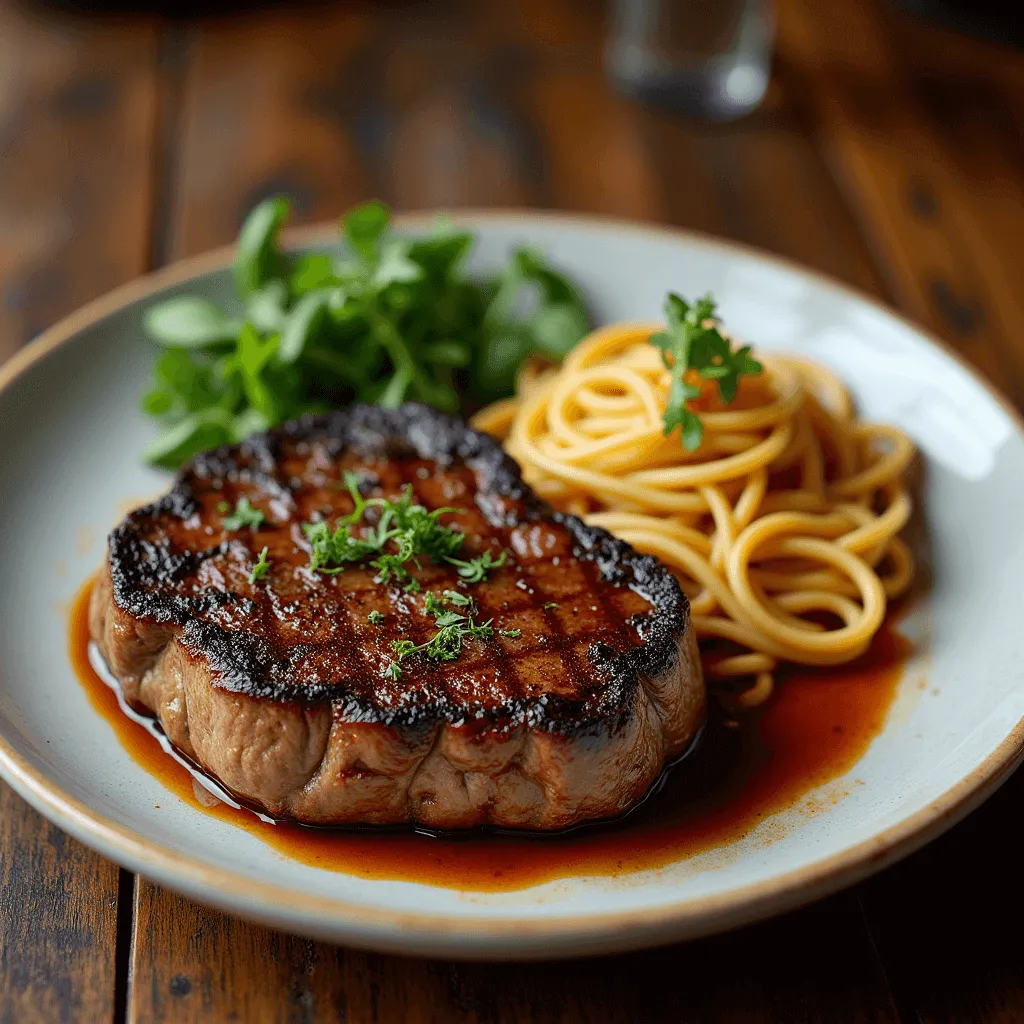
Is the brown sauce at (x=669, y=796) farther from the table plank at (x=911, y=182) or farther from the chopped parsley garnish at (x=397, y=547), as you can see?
the table plank at (x=911, y=182)

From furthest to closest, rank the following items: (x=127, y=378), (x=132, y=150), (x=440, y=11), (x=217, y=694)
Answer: (x=440, y=11), (x=132, y=150), (x=127, y=378), (x=217, y=694)

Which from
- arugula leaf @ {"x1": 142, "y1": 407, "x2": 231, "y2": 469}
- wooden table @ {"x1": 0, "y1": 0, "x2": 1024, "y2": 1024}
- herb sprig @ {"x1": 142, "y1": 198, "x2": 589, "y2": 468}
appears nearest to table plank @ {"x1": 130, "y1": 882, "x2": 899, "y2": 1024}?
wooden table @ {"x1": 0, "y1": 0, "x2": 1024, "y2": 1024}

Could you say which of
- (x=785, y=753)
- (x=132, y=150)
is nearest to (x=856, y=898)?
(x=785, y=753)

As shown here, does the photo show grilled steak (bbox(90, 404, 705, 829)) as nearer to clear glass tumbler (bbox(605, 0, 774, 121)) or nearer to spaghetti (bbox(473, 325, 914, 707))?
spaghetti (bbox(473, 325, 914, 707))

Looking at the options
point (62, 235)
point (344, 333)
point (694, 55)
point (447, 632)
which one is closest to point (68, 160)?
point (62, 235)

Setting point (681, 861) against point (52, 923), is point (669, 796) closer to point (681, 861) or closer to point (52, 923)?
point (681, 861)

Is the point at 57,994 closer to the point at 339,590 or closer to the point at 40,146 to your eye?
the point at 339,590

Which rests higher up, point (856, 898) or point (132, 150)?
point (856, 898)
